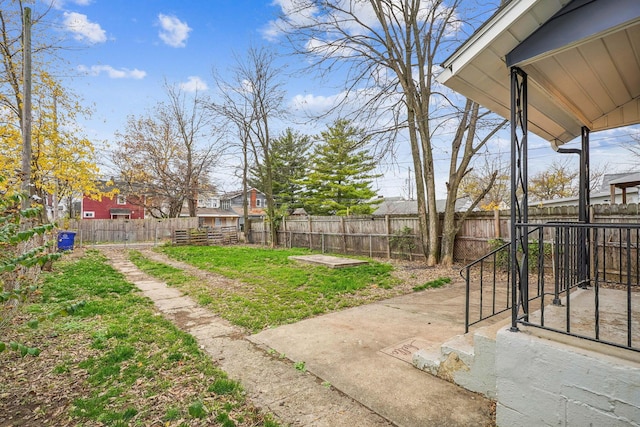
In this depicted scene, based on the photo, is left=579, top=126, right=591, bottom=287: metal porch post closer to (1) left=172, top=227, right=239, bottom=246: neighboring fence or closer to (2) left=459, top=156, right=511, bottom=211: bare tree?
(1) left=172, top=227, right=239, bottom=246: neighboring fence

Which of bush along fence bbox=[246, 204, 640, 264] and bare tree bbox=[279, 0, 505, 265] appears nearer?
bush along fence bbox=[246, 204, 640, 264]

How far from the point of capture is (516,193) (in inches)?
94.9

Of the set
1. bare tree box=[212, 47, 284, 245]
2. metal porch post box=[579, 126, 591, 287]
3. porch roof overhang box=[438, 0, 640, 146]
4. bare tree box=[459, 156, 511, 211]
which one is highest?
bare tree box=[212, 47, 284, 245]

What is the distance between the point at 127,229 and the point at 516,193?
74.7 feet

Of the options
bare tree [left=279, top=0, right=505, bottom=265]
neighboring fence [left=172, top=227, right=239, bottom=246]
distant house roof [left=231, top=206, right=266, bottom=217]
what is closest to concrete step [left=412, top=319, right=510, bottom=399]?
bare tree [left=279, top=0, right=505, bottom=265]

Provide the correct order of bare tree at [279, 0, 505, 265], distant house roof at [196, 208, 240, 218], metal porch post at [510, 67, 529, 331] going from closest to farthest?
metal porch post at [510, 67, 529, 331]
bare tree at [279, 0, 505, 265]
distant house roof at [196, 208, 240, 218]

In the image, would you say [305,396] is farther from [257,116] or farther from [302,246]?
[257,116]

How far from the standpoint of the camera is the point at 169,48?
34.1 feet

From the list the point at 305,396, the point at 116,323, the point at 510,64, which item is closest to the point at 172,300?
the point at 116,323

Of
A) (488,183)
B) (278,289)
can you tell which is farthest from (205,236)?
(488,183)

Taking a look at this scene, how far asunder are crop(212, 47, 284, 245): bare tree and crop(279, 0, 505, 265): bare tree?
6.40 meters

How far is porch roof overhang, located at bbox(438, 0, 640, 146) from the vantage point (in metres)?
2.04

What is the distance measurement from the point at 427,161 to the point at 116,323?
25.8ft

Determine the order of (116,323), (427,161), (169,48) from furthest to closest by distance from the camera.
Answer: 1. (169,48)
2. (427,161)
3. (116,323)
